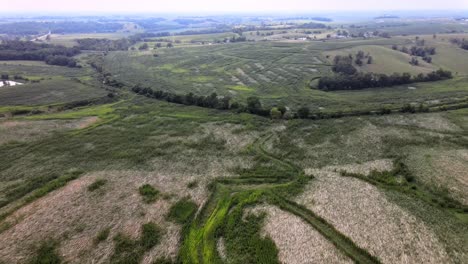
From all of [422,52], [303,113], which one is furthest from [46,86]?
[422,52]

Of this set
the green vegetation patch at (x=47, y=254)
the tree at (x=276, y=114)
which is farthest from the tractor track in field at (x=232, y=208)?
the tree at (x=276, y=114)

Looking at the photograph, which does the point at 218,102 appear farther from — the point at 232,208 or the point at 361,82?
the point at 361,82

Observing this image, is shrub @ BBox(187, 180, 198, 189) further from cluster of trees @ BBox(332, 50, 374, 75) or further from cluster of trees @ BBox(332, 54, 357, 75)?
cluster of trees @ BBox(332, 54, 357, 75)

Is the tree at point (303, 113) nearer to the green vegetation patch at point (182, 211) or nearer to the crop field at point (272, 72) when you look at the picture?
the crop field at point (272, 72)

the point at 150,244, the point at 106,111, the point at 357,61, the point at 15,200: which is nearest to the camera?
the point at 150,244

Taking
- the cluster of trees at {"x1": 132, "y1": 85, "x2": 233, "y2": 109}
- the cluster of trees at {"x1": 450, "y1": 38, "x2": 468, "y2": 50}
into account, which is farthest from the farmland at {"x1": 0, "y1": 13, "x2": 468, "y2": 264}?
the cluster of trees at {"x1": 450, "y1": 38, "x2": 468, "y2": 50}

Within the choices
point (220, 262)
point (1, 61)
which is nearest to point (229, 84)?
point (220, 262)

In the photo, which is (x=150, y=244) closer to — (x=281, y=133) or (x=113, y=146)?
(x=113, y=146)
